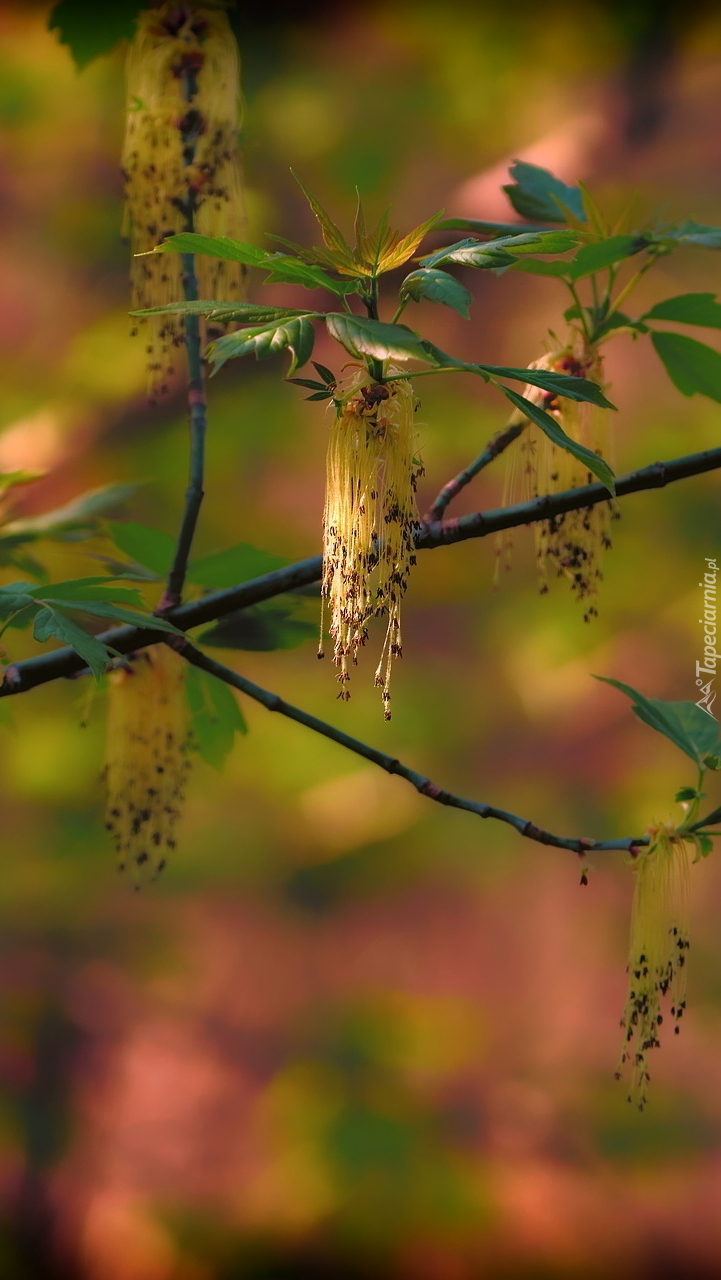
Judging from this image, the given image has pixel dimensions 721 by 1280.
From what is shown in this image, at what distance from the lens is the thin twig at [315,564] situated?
0.55m

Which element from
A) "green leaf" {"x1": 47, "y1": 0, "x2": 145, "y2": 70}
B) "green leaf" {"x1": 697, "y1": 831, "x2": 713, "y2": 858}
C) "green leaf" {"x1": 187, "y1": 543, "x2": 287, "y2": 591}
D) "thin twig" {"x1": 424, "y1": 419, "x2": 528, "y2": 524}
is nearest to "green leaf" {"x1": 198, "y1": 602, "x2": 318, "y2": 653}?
"green leaf" {"x1": 187, "y1": 543, "x2": 287, "y2": 591}

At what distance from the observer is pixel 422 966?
0.89 meters

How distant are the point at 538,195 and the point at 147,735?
43 cm

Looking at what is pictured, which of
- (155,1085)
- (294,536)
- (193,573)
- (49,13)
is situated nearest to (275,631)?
(193,573)

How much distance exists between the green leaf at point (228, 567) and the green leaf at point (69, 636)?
0.74ft

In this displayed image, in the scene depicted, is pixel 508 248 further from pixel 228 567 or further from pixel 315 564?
pixel 228 567

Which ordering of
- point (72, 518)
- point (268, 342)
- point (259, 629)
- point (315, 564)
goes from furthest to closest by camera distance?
point (72, 518), point (259, 629), point (315, 564), point (268, 342)

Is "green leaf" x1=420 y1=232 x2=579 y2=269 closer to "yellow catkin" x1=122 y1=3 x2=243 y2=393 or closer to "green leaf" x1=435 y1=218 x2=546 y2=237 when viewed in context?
"green leaf" x1=435 y1=218 x2=546 y2=237

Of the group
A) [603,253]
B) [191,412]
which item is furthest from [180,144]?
[603,253]

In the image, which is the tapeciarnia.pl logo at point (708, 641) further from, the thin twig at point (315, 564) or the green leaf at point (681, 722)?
the thin twig at point (315, 564)

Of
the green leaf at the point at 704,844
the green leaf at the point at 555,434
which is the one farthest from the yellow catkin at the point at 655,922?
the green leaf at the point at 555,434

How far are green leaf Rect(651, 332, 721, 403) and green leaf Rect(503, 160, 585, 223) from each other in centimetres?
10

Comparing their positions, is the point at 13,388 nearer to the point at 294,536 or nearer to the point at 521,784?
the point at 294,536

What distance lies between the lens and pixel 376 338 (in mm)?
411
